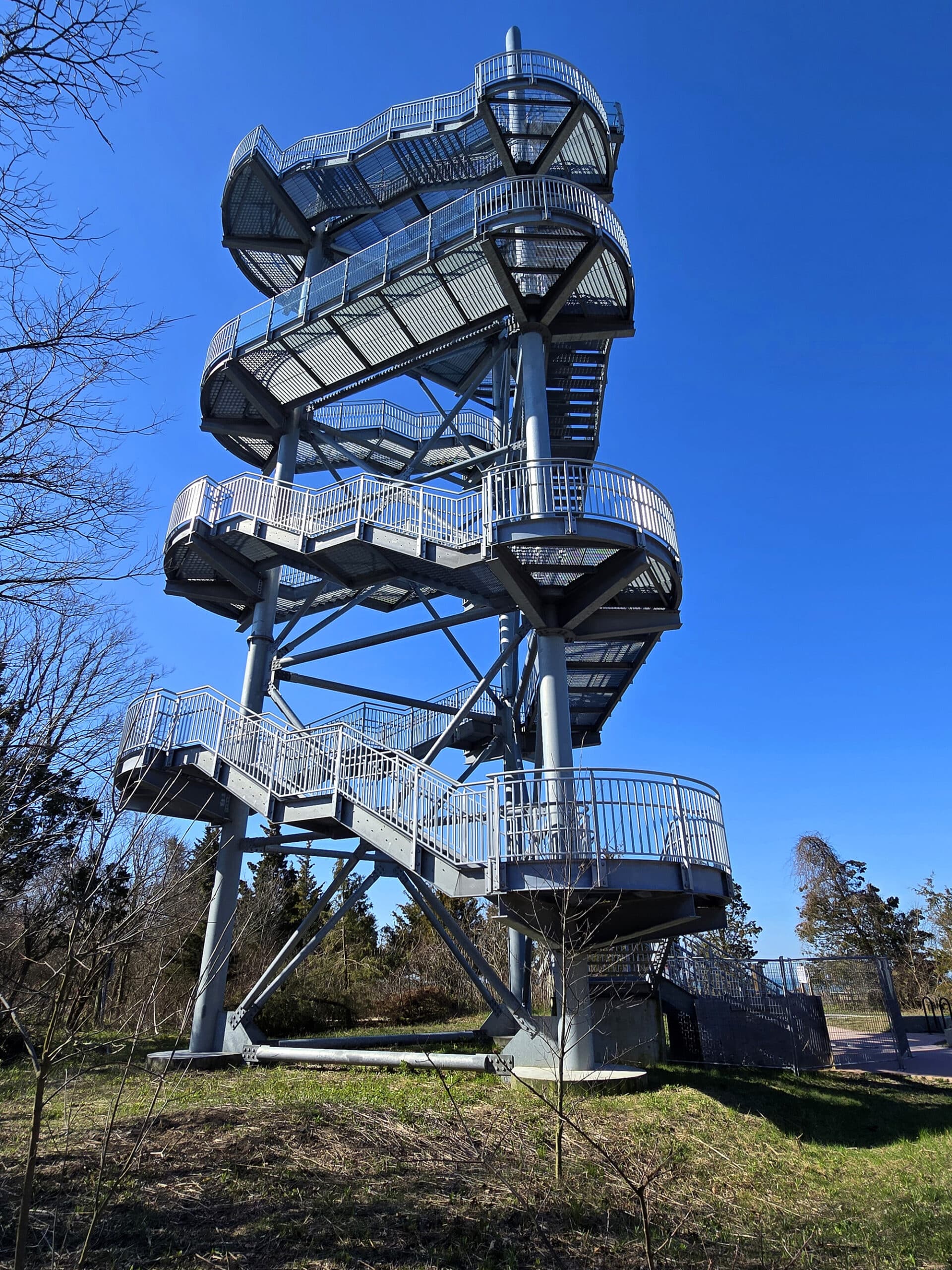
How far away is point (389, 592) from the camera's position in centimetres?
2172

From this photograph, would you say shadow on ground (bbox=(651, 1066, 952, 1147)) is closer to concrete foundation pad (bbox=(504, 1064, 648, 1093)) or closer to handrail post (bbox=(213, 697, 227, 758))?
concrete foundation pad (bbox=(504, 1064, 648, 1093))

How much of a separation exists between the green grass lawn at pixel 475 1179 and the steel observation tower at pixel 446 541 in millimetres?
1667

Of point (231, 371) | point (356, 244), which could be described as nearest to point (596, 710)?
point (231, 371)

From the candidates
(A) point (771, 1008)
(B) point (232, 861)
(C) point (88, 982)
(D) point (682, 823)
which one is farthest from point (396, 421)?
(C) point (88, 982)

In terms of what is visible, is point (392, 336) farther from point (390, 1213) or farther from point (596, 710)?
point (390, 1213)

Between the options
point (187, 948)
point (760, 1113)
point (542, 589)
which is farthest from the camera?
point (187, 948)

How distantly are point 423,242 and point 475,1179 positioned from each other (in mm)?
16680

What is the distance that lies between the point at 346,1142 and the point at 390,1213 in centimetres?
227

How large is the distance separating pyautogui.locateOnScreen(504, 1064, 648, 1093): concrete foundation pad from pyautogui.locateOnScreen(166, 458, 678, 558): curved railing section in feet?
26.2

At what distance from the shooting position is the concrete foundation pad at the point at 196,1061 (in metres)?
13.7

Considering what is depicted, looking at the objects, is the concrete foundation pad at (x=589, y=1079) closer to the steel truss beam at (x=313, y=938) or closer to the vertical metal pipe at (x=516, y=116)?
the steel truss beam at (x=313, y=938)

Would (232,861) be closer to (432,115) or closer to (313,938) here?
(313,938)

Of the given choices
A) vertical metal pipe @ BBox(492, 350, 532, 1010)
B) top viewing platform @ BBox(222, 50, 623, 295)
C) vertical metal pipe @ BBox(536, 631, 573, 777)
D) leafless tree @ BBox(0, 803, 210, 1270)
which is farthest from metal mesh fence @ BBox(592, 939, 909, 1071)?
top viewing platform @ BBox(222, 50, 623, 295)

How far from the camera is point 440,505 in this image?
49.6 feet
